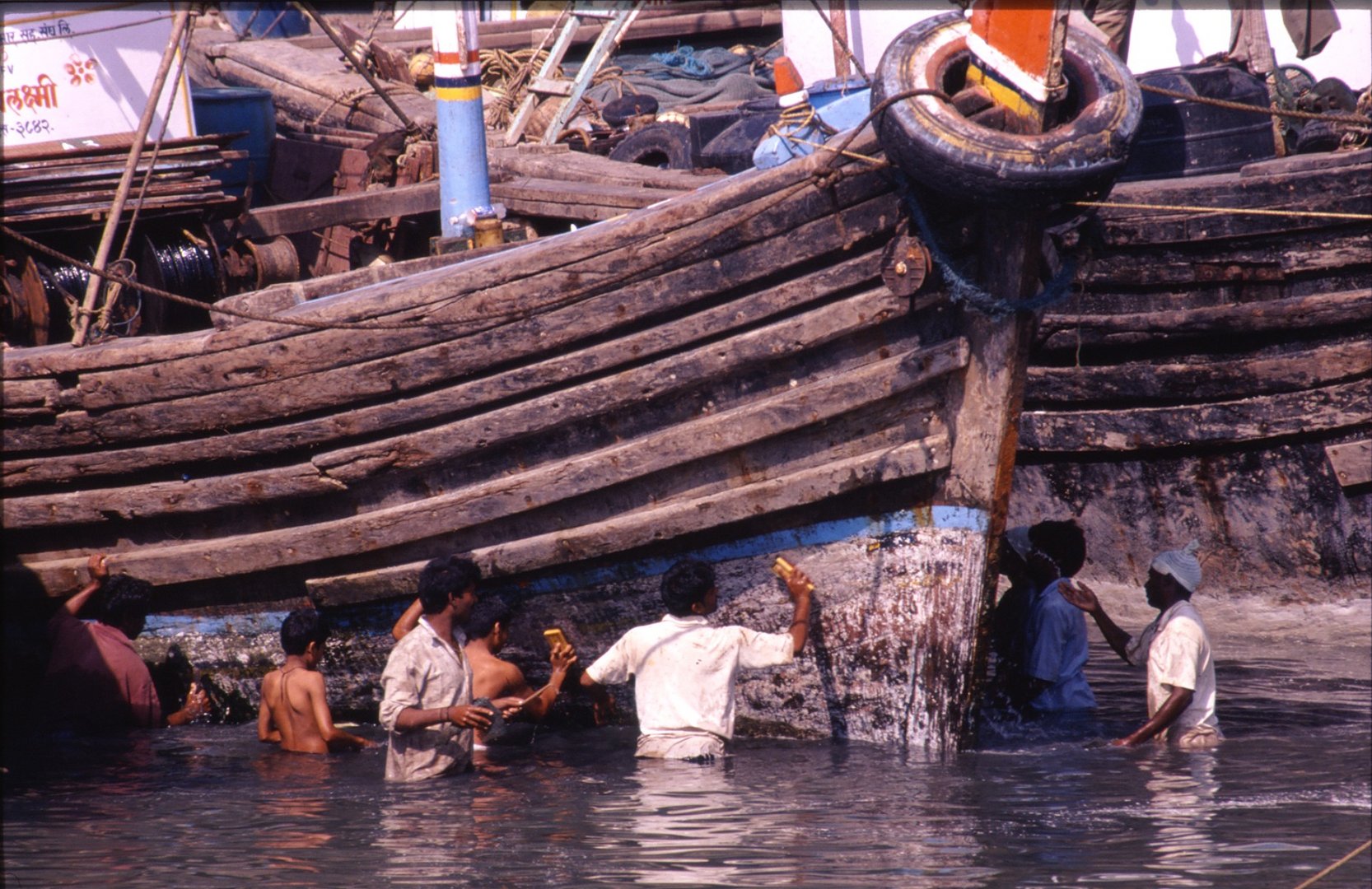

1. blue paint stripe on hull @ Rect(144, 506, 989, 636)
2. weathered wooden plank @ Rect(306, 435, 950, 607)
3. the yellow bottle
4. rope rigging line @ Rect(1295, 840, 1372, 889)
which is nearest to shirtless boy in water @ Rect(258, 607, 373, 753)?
weathered wooden plank @ Rect(306, 435, 950, 607)

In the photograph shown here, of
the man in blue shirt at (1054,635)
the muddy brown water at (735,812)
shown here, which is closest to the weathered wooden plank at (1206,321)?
the man in blue shirt at (1054,635)

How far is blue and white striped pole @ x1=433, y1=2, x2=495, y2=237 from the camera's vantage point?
7.59 meters

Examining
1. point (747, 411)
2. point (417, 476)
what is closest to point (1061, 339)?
point (747, 411)

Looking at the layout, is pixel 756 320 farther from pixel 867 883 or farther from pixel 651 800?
pixel 867 883

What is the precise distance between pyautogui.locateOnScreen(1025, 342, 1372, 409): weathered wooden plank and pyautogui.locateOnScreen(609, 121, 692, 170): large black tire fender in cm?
297

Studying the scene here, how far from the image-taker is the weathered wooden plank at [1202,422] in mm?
8023

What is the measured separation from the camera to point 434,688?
602 centimetres

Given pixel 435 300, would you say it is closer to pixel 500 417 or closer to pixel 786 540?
pixel 500 417

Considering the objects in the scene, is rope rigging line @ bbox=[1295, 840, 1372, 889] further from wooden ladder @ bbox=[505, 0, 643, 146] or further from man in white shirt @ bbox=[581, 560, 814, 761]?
wooden ladder @ bbox=[505, 0, 643, 146]

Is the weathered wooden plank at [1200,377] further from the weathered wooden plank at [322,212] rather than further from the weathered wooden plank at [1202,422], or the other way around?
the weathered wooden plank at [322,212]

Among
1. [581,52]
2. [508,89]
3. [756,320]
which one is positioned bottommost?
[756,320]

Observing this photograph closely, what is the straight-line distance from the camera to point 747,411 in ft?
20.2

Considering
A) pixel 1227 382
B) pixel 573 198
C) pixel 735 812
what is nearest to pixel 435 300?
pixel 735 812

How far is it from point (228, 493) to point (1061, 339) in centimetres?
453
